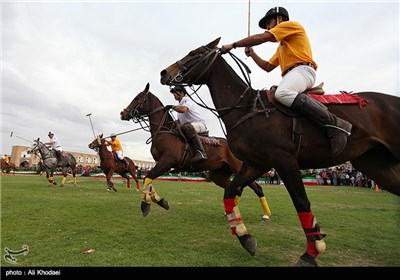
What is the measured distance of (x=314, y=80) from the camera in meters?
4.81

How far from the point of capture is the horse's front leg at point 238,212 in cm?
457

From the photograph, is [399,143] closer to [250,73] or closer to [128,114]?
[250,73]

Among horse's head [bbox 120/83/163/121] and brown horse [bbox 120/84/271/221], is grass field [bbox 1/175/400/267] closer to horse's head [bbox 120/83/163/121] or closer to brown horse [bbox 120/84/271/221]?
brown horse [bbox 120/84/271/221]

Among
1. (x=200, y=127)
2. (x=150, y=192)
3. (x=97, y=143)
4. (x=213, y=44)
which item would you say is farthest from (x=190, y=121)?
(x=97, y=143)

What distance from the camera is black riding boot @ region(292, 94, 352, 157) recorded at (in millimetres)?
4230

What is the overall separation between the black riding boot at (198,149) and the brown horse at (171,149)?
0.50 feet

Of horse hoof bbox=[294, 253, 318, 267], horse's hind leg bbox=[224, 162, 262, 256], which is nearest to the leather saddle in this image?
horse's hind leg bbox=[224, 162, 262, 256]

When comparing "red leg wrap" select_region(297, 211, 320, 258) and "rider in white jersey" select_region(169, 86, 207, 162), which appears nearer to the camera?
"red leg wrap" select_region(297, 211, 320, 258)

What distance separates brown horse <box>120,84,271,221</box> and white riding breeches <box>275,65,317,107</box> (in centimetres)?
400

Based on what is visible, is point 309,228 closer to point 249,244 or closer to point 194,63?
point 249,244

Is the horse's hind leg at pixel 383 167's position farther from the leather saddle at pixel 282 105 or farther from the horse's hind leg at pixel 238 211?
the horse's hind leg at pixel 238 211

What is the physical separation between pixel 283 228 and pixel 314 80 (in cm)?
404

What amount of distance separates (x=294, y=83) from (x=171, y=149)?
181 inches
